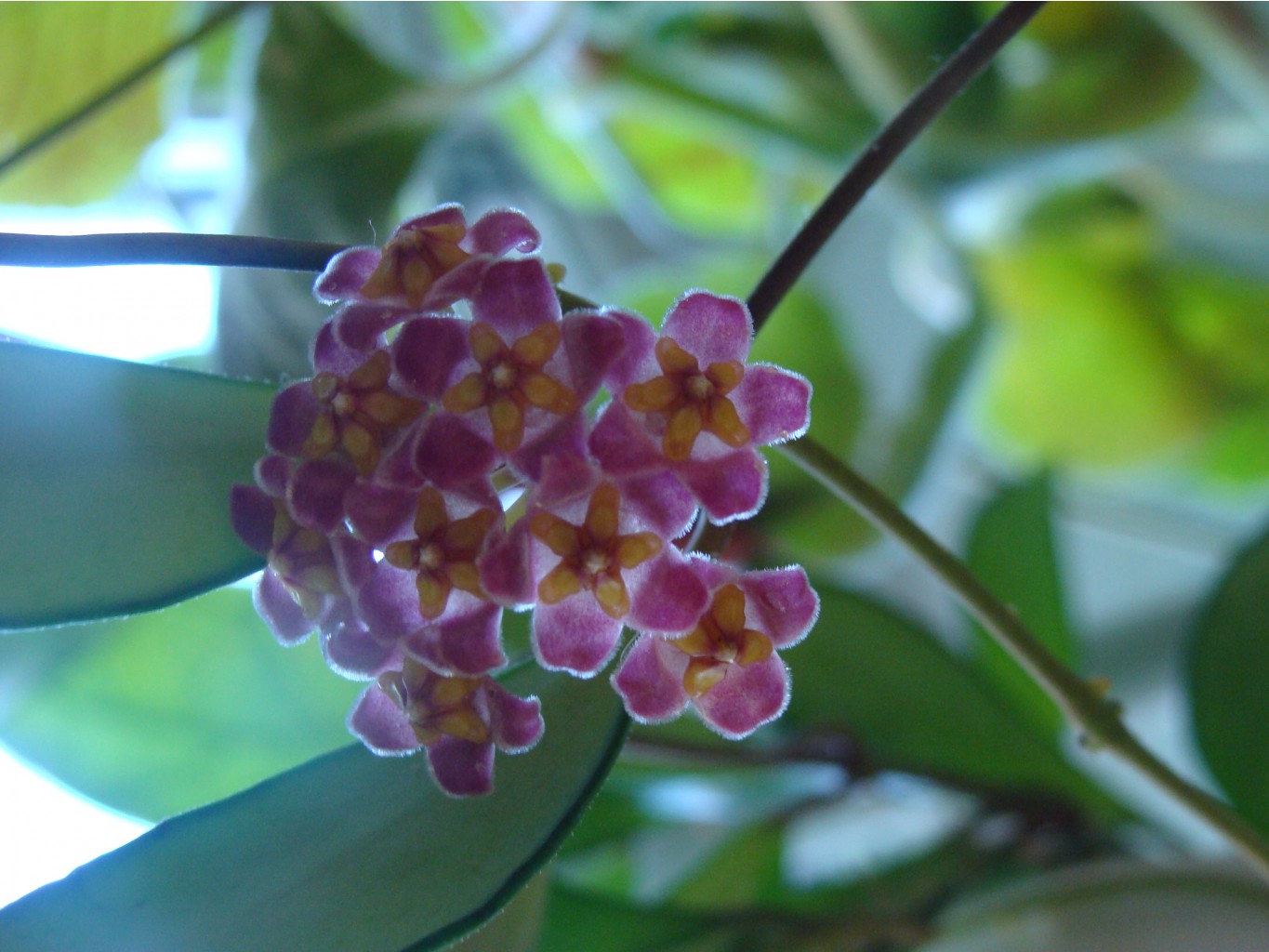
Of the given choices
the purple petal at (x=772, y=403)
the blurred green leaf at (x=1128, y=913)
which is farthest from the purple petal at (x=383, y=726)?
the blurred green leaf at (x=1128, y=913)

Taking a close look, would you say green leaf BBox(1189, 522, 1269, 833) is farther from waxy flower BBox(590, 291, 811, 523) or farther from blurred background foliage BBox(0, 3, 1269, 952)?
waxy flower BBox(590, 291, 811, 523)

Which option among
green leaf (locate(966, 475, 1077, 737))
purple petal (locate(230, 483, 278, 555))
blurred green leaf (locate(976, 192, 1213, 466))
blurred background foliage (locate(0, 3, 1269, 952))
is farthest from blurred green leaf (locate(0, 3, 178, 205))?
blurred green leaf (locate(976, 192, 1213, 466))

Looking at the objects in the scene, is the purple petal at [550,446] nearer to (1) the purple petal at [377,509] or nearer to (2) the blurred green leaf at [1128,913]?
(1) the purple petal at [377,509]

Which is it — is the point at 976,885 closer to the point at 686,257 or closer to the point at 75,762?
the point at 75,762

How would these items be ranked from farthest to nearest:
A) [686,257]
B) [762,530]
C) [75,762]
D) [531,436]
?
[686,257] < [762,530] < [75,762] < [531,436]

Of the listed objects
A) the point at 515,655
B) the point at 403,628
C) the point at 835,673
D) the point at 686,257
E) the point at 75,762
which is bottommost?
the point at 686,257

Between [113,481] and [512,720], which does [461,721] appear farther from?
[113,481]

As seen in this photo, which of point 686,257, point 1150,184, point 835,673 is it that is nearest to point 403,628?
point 835,673
